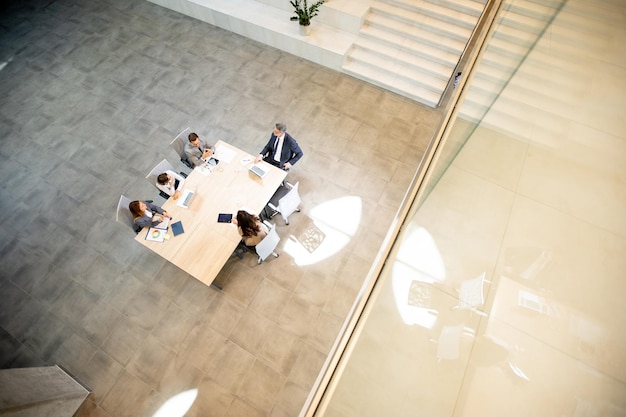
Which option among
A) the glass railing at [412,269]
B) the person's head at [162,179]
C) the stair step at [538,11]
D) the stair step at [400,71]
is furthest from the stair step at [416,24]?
the person's head at [162,179]

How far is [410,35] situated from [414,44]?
19cm

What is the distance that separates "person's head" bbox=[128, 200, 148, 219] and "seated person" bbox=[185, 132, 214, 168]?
3.63 feet

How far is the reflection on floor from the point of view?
2340 mm

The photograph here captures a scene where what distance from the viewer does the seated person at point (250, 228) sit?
4.01 meters

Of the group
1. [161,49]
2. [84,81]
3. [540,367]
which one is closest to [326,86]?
[161,49]

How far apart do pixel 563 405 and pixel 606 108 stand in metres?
3.16

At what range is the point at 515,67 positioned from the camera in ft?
14.3

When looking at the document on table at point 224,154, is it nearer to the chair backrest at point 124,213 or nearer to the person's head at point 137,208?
the person's head at point 137,208

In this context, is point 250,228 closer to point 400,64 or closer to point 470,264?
point 470,264

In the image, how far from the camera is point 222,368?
4.22 m

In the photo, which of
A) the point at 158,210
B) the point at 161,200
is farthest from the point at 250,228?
the point at 161,200

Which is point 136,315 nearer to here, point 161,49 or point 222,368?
point 222,368

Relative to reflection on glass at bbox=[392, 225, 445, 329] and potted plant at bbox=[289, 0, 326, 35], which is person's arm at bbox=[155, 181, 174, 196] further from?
potted plant at bbox=[289, 0, 326, 35]

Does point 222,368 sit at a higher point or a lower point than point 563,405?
lower
